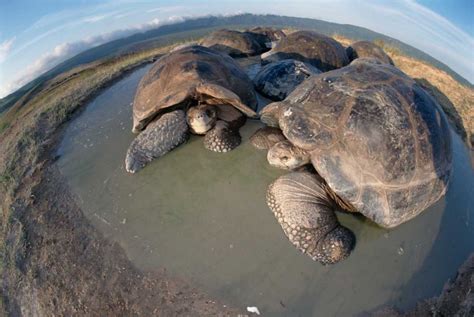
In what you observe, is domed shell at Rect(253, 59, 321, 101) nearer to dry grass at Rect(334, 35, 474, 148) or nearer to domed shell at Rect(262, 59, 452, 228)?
domed shell at Rect(262, 59, 452, 228)

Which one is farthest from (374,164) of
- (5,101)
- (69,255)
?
(5,101)

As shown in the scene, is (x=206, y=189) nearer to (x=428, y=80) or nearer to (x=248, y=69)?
(x=248, y=69)

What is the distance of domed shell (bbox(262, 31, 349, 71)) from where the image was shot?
7.97 m

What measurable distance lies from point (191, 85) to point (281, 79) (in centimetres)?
232

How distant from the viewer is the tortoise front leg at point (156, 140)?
4867 mm

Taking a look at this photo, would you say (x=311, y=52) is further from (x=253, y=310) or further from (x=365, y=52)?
(x=253, y=310)

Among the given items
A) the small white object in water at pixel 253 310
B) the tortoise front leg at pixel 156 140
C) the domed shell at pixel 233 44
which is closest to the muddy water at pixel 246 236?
the small white object in water at pixel 253 310

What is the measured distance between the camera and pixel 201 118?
4832 millimetres

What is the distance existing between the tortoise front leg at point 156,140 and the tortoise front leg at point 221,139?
1.45 feet

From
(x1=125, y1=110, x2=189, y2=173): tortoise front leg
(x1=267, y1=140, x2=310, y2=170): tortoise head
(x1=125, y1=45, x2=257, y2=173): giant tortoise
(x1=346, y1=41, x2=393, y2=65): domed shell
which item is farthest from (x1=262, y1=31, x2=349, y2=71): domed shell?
(x1=267, y1=140, x2=310, y2=170): tortoise head

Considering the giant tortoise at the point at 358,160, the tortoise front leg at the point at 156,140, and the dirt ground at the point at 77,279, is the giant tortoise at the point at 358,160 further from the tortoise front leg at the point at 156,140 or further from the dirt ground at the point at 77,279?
the tortoise front leg at the point at 156,140

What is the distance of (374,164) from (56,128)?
620 centimetres

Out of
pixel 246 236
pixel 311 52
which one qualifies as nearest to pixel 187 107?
pixel 246 236

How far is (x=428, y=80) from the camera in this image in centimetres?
977
